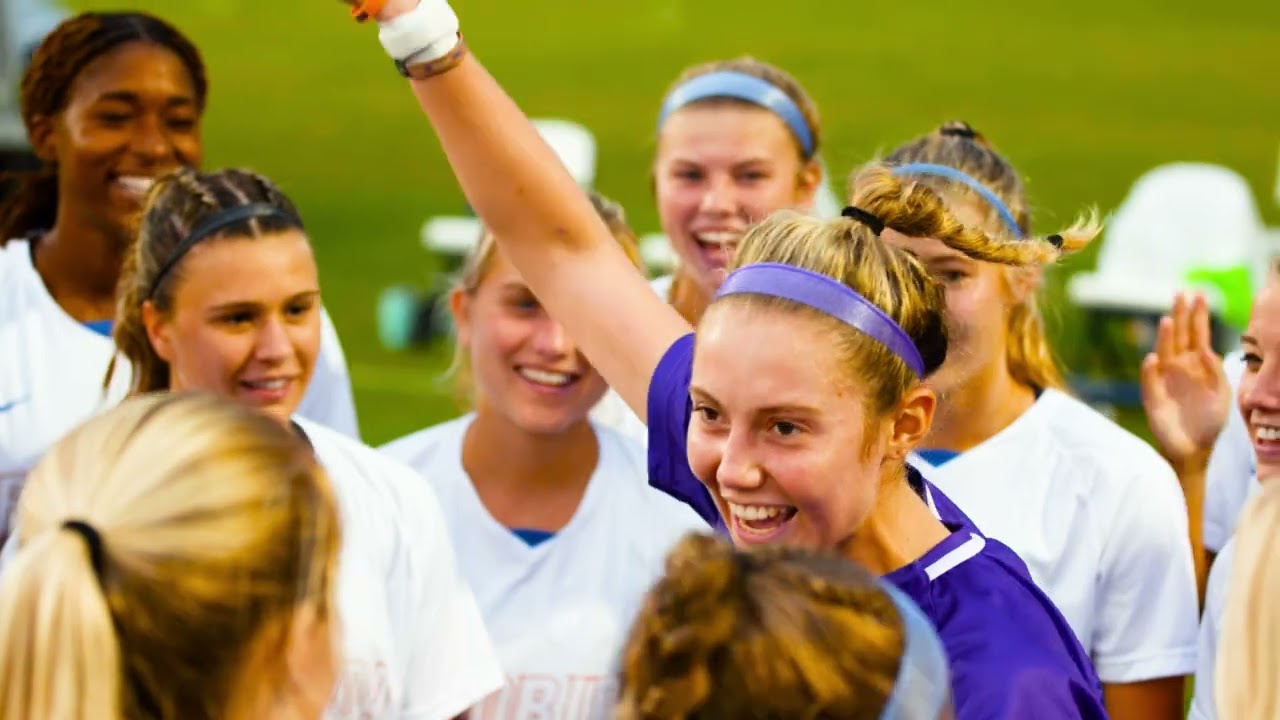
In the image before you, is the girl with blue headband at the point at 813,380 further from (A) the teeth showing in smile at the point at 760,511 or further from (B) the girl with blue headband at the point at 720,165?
(B) the girl with blue headband at the point at 720,165

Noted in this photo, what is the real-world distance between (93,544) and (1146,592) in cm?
236

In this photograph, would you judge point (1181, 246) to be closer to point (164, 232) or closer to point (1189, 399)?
point (1189, 399)

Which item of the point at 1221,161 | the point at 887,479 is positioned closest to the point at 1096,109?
the point at 1221,161

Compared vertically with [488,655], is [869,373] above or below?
above

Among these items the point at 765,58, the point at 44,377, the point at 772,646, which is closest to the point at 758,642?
the point at 772,646

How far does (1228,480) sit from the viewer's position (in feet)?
13.9

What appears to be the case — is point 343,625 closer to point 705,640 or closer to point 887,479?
point 887,479

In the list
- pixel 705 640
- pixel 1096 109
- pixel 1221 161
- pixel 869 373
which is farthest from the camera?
pixel 1096 109

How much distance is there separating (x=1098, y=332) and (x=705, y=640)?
33.4 feet

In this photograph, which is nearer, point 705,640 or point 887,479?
point 705,640

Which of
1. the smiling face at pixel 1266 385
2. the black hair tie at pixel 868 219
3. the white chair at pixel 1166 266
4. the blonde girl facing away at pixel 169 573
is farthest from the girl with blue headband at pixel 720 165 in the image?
the white chair at pixel 1166 266

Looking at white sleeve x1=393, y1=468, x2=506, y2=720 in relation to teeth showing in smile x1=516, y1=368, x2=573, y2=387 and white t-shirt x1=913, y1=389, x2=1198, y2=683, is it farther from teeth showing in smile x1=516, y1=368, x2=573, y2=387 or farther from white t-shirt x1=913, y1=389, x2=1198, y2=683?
white t-shirt x1=913, y1=389, x2=1198, y2=683

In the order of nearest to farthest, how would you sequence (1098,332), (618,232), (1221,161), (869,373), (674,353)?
1. (869,373)
2. (674,353)
3. (618,232)
4. (1098,332)
5. (1221,161)

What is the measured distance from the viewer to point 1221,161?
20109 millimetres
